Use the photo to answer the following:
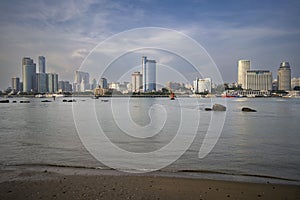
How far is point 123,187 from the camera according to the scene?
7195 millimetres

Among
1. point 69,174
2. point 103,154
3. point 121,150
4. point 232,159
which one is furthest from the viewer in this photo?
point 121,150

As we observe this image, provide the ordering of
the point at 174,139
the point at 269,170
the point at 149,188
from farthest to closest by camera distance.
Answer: the point at 174,139 < the point at 269,170 < the point at 149,188

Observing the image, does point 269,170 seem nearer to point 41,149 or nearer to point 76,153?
point 76,153

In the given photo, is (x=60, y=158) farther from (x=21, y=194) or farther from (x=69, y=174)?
(x=21, y=194)

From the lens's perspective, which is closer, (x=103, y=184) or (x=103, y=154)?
(x=103, y=184)

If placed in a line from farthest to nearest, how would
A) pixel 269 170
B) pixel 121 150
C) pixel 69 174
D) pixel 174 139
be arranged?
1. pixel 174 139
2. pixel 121 150
3. pixel 269 170
4. pixel 69 174

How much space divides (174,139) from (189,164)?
21.1ft

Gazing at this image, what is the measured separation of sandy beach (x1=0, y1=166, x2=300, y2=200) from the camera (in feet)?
21.5

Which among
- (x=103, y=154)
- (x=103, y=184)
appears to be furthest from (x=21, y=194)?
(x=103, y=154)

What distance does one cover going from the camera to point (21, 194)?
6559 millimetres

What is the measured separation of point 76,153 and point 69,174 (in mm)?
3869

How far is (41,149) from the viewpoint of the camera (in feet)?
43.8

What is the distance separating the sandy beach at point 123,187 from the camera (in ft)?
21.5

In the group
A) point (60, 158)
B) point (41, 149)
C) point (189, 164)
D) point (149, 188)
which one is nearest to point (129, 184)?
point (149, 188)
